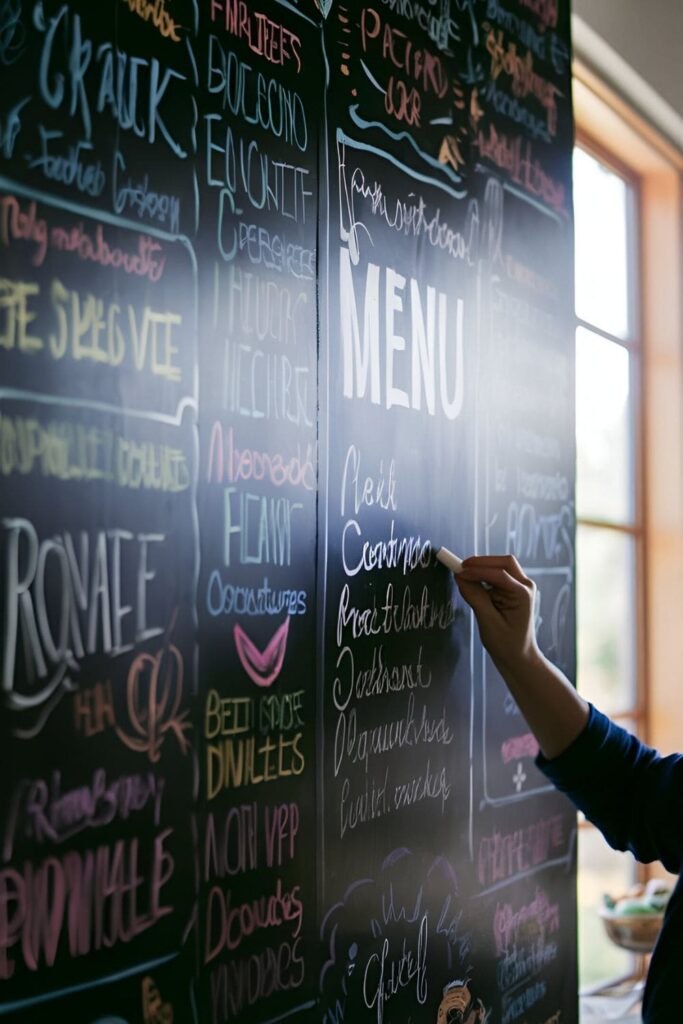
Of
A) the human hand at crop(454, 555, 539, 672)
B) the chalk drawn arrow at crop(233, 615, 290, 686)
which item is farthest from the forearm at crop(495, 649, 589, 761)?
the chalk drawn arrow at crop(233, 615, 290, 686)

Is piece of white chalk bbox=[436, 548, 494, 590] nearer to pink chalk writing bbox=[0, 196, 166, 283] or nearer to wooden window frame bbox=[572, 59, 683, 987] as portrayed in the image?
pink chalk writing bbox=[0, 196, 166, 283]

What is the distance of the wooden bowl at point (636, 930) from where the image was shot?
2562mm

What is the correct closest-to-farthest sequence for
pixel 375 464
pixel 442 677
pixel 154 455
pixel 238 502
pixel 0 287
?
pixel 0 287 < pixel 154 455 < pixel 238 502 < pixel 375 464 < pixel 442 677

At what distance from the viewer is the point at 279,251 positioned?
55.6 inches

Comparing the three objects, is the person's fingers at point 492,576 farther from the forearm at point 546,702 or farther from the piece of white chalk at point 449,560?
the forearm at point 546,702

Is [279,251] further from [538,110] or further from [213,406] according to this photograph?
[538,110]

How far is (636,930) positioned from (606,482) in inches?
46.2

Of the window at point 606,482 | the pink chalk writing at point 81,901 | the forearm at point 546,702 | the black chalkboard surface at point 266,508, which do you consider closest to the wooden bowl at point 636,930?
the window at point 606,482

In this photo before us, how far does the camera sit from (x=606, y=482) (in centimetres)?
317

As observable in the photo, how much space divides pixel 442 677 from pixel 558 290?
85 cm

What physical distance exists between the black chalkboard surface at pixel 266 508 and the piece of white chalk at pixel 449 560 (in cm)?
2

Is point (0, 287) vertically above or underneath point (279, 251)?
underneath

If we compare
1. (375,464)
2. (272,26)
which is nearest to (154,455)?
(375,464)

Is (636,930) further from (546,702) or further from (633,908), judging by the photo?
(546,702)
